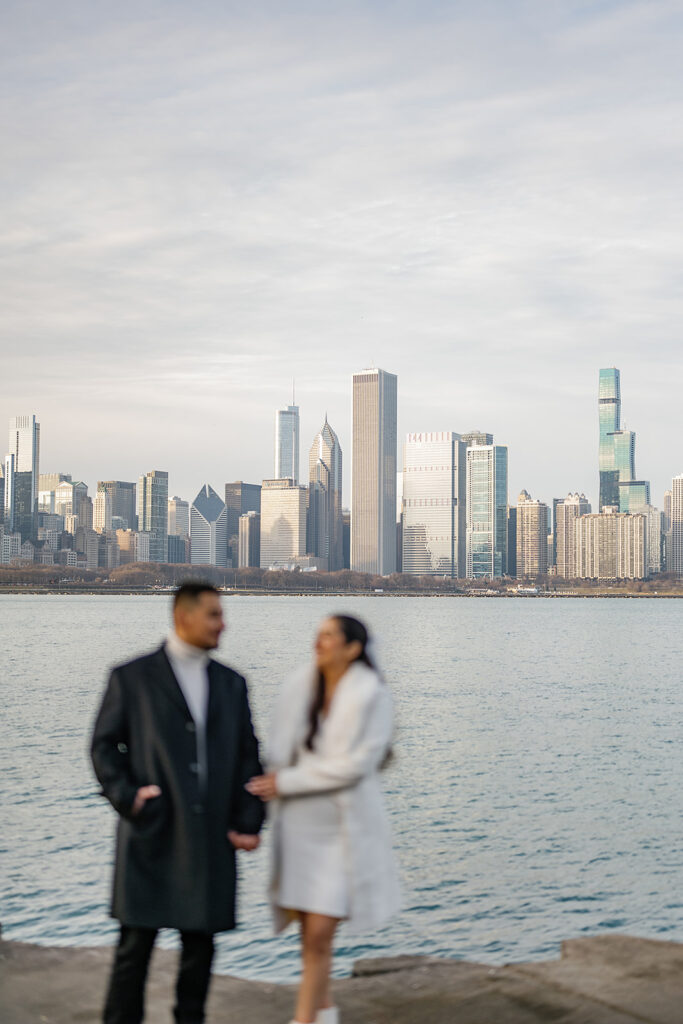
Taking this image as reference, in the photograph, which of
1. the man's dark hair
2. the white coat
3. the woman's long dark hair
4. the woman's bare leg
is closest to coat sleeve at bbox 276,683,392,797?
the white coat

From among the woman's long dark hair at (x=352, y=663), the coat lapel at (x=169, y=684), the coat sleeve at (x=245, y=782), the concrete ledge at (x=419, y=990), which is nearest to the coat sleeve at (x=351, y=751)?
the woman's long dark hair at (x=352, y=663)

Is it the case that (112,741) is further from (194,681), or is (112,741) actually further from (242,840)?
(242,840)

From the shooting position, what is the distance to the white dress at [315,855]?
172 inches

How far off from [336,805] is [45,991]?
234 centimetres

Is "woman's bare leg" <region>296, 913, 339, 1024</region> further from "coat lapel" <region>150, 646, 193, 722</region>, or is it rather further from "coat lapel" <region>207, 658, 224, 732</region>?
"coat lapel" <region>150, 646, 193, 722</region>

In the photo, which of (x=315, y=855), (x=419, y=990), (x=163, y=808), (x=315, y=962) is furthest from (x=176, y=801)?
(x=419, y=990)

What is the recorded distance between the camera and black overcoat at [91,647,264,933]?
14.2ft

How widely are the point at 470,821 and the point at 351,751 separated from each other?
54.0ft

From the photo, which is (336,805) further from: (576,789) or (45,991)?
(576,789)

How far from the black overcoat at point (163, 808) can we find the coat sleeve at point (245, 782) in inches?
3.3

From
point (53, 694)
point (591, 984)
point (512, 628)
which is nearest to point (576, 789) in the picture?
point (591, 984)

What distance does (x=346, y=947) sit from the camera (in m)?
12.4

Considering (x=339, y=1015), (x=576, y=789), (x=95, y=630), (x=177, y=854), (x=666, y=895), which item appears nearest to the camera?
(x=177, y=854)

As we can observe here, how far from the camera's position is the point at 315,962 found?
15.0 feet
